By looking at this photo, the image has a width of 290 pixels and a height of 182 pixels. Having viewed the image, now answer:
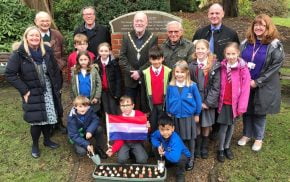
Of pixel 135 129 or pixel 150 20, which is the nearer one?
pixel 135 129

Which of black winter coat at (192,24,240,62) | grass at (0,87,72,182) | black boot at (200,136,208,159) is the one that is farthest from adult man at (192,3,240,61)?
grass at (0,87,72,182)

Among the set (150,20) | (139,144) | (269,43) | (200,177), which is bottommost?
(200,177)

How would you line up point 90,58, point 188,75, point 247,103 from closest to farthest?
1. point 188,75
2. point 247,103
3. point 90,58

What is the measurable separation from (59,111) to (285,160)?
11.3 ft

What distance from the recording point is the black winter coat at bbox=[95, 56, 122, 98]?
5.45 meters

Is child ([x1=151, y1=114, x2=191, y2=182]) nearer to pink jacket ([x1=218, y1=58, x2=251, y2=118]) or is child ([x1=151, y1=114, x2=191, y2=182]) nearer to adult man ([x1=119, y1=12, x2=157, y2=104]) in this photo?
pink jacket ([x1=218, y1=58, x2=251, y2=118])

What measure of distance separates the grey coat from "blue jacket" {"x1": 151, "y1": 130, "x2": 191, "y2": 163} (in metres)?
1.29

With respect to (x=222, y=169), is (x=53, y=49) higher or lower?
higher

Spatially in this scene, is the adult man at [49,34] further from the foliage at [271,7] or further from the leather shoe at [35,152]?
the foliage at [271,7]

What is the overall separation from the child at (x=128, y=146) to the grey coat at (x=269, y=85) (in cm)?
167

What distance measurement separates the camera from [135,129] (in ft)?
15.8

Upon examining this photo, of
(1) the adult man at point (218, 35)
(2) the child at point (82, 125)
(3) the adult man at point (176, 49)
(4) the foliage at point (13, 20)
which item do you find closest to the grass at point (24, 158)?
(2) the child at point (82, 125)

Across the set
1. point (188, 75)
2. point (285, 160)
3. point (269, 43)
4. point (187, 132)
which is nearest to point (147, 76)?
point (188, 75)

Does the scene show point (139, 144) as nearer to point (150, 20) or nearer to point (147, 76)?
point (147, 76)
